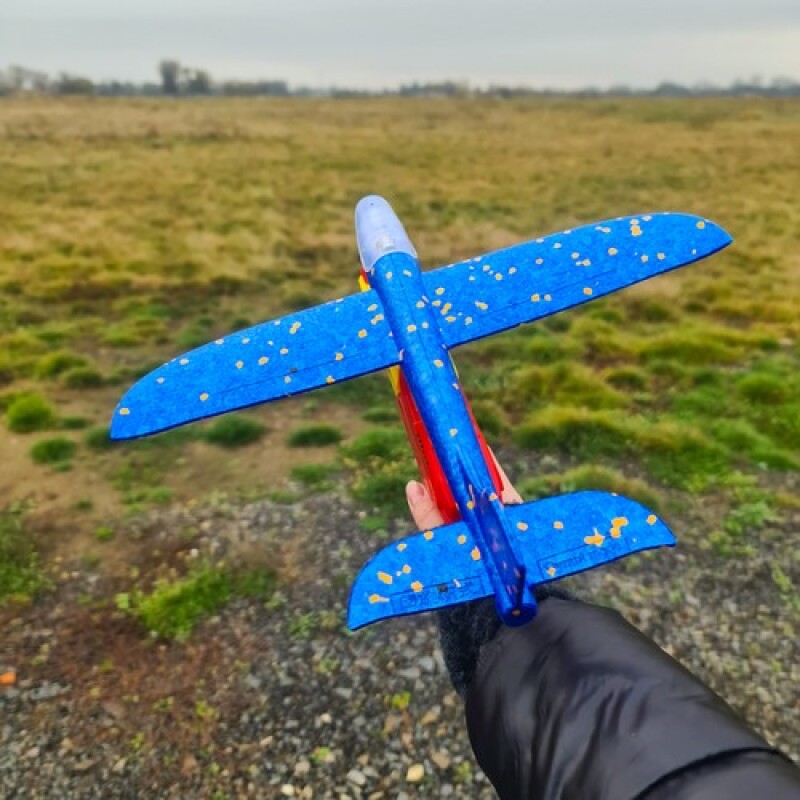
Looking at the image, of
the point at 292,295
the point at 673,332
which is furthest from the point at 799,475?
the point at 292,295

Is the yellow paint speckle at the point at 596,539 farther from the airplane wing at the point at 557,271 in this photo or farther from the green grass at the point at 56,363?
the green grass at the point at 56,363

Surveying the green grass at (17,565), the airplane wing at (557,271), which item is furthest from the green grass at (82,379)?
the airplane wing at (557,271)

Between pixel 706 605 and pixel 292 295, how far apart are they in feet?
39.4

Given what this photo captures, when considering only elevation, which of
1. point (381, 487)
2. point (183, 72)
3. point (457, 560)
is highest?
point (183, 72)

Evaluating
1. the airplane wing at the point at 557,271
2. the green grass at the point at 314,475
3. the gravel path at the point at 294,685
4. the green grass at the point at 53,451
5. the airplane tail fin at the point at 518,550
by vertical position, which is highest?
the airplane wing at the point at 557,271

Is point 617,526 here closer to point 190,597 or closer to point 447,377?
point 447,377

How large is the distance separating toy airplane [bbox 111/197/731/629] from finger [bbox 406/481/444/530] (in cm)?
10

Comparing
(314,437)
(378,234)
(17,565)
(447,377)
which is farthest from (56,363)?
(447,377)

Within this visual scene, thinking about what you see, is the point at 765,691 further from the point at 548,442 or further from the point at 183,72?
the point at 183,72

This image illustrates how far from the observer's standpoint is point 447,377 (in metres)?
5.32

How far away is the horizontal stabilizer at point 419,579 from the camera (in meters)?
3.77

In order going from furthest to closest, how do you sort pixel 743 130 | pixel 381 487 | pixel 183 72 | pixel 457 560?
1. pixel 183 72
2. pixel 743 130
3. pixel 381 487
4. pixel 457 560

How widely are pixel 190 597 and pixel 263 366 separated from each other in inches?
123

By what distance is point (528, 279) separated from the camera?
20.0 feet
